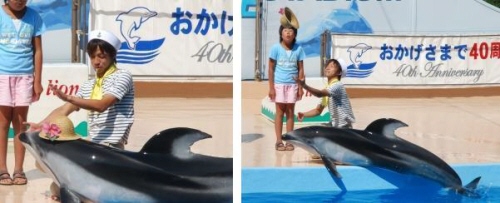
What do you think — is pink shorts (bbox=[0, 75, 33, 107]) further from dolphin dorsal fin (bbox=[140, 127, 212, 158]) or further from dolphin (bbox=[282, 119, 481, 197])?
dolphin (bbox=[282, 119, 481, 197])

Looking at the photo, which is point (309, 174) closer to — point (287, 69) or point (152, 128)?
point (287, 69)

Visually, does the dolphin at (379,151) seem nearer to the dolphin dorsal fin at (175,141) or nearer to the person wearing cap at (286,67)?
the person wearing cap at (286,67)

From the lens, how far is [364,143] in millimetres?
7453

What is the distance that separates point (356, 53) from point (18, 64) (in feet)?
25.8

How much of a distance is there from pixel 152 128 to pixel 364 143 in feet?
9.94

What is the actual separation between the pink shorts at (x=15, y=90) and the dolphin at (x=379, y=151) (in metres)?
2.29

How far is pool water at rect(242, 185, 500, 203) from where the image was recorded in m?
7.19

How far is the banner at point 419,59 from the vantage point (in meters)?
13.6

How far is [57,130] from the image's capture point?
207 inches

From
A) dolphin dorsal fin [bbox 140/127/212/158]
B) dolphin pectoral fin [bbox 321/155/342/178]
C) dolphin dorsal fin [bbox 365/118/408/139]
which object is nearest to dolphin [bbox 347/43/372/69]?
dolphin dorsal fin [bbox 365/118/408/139]

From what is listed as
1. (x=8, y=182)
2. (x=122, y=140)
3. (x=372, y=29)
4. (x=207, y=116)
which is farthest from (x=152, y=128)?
(x=372, y=29)

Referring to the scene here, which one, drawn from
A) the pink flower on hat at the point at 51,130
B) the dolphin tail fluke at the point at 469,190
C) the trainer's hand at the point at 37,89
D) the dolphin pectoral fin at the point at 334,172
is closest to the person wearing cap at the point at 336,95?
the dolphin pectoral fin at the point at 334,172

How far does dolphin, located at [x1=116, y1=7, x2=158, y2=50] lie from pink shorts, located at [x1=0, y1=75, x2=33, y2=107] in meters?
5.86

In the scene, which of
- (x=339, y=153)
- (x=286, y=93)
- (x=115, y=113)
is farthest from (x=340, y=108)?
(x=115, y=113)
